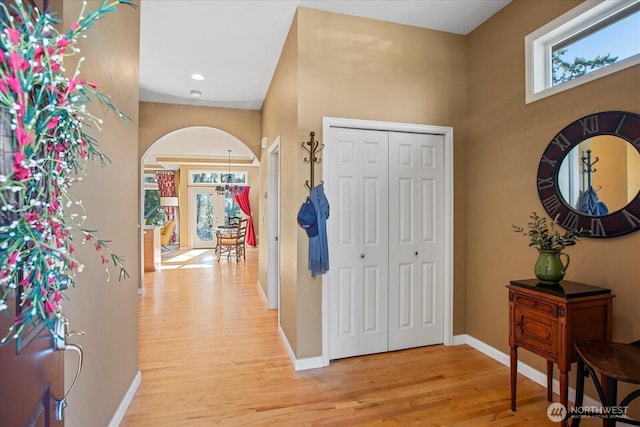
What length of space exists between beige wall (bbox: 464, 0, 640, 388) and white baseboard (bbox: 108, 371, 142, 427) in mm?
3083

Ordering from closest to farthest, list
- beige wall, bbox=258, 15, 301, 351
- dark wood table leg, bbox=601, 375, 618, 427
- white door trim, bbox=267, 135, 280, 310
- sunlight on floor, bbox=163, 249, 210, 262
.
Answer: dark wood table leg, bbox=601, 375, 618, 427 → beige wall, bbox=258, 15, 301, 351 → white door trim, bbox=267, 135, 280, 310 → sunlight on floor, bbox=163, 249, 210, 262

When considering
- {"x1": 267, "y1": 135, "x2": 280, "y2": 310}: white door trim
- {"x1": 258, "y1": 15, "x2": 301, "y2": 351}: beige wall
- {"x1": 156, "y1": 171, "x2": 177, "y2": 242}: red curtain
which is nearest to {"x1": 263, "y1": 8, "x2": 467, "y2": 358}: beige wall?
{"x1": 258, "y1": 15, "x2": 301, "y2": 351}: beige wall

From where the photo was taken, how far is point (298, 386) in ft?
8.23

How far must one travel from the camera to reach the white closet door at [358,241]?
2.91m

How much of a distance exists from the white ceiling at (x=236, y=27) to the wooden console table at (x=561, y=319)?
247cm

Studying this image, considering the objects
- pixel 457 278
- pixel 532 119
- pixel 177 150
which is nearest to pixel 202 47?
pixel 532 119

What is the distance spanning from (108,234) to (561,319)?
2.75 m

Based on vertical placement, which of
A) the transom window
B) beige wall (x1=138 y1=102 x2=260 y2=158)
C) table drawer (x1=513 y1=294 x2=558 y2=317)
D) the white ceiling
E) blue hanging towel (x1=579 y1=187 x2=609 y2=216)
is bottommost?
table drawer (x1=513 y1=294 x2=558 y2=317)

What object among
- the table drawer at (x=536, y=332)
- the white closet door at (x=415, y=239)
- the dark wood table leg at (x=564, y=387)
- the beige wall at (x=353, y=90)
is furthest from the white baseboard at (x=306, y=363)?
the dark wood table leg at (x=564, y=387)

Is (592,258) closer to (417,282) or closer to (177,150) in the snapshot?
(417,282)

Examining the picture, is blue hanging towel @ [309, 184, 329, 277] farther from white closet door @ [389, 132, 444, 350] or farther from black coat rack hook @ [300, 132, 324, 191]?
white closet door @ [389, 132, 444, 350]

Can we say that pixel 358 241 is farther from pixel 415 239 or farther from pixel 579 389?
pixel 579 389

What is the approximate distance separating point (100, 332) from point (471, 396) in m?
2.55

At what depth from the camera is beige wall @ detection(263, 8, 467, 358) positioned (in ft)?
9.21
